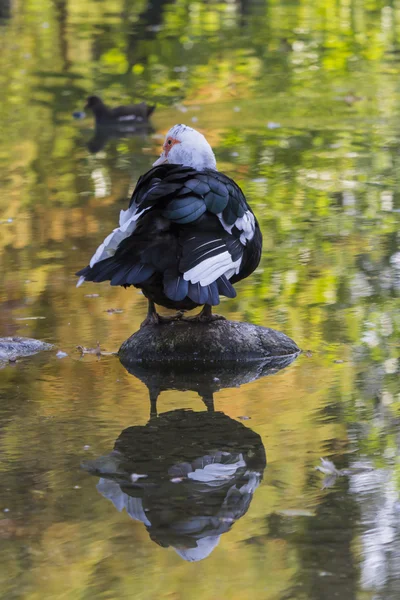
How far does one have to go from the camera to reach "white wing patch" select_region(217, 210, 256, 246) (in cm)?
588

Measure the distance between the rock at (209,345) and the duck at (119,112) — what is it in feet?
22.6

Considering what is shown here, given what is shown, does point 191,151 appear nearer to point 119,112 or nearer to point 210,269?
point 210,269

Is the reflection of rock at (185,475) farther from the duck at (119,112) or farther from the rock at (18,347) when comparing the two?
the duck at (119,112)

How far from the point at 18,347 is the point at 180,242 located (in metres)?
1.33

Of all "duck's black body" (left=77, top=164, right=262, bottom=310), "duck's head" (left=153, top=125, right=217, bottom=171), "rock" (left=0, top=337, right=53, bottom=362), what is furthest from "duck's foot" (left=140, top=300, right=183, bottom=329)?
"duck's head" (left=153, top=125, right=217, bottom=171)

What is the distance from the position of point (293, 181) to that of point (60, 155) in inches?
112

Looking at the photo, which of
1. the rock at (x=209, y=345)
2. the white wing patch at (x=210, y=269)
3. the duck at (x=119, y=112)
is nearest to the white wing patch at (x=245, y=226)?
the white wing patch at (x=210, y=269)

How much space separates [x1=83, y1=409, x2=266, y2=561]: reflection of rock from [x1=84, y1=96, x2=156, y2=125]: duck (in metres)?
7.74

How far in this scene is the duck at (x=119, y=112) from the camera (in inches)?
505

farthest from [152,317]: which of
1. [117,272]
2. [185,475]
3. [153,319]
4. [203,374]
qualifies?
[185,475]

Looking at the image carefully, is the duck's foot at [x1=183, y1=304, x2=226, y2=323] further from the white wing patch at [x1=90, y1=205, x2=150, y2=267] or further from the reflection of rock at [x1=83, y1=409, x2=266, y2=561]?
the reflection of rock at [x1=83, y1=409, x2=266, y2=561]

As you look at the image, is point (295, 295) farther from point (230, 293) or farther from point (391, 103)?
point (391, 103)

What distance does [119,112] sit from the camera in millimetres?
12977

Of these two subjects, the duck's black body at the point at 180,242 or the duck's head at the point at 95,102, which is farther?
the duck's head at the point at 95,102
